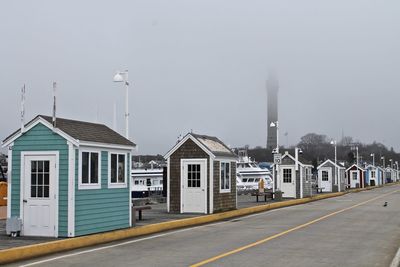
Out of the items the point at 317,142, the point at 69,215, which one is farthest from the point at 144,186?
the point at 317,142

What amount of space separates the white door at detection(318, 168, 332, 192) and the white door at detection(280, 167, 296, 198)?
17913 mm

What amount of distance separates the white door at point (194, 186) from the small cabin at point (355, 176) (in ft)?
188

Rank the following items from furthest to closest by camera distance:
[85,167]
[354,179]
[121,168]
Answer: [354,179] < [121,168] < [85,167]

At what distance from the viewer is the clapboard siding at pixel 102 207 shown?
16.3 meters

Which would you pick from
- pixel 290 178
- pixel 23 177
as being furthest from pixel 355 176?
pixel 23 177

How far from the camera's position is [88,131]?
1758 centimetres

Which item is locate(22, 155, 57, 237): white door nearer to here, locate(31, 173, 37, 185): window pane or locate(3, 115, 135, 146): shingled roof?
locate(31, 173, 37, 185): window pane

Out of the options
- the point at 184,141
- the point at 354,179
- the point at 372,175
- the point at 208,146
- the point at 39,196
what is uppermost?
the point at 184,141

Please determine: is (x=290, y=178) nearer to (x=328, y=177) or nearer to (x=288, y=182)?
(x=288, y=182)

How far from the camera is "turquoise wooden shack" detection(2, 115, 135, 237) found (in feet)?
52.7

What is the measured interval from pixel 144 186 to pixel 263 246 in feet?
156

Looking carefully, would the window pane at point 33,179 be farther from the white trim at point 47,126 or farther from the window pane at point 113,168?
the window pane at point 113,168

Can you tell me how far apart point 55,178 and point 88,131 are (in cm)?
207

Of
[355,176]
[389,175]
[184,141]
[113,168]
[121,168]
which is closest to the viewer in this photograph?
[113,168]
